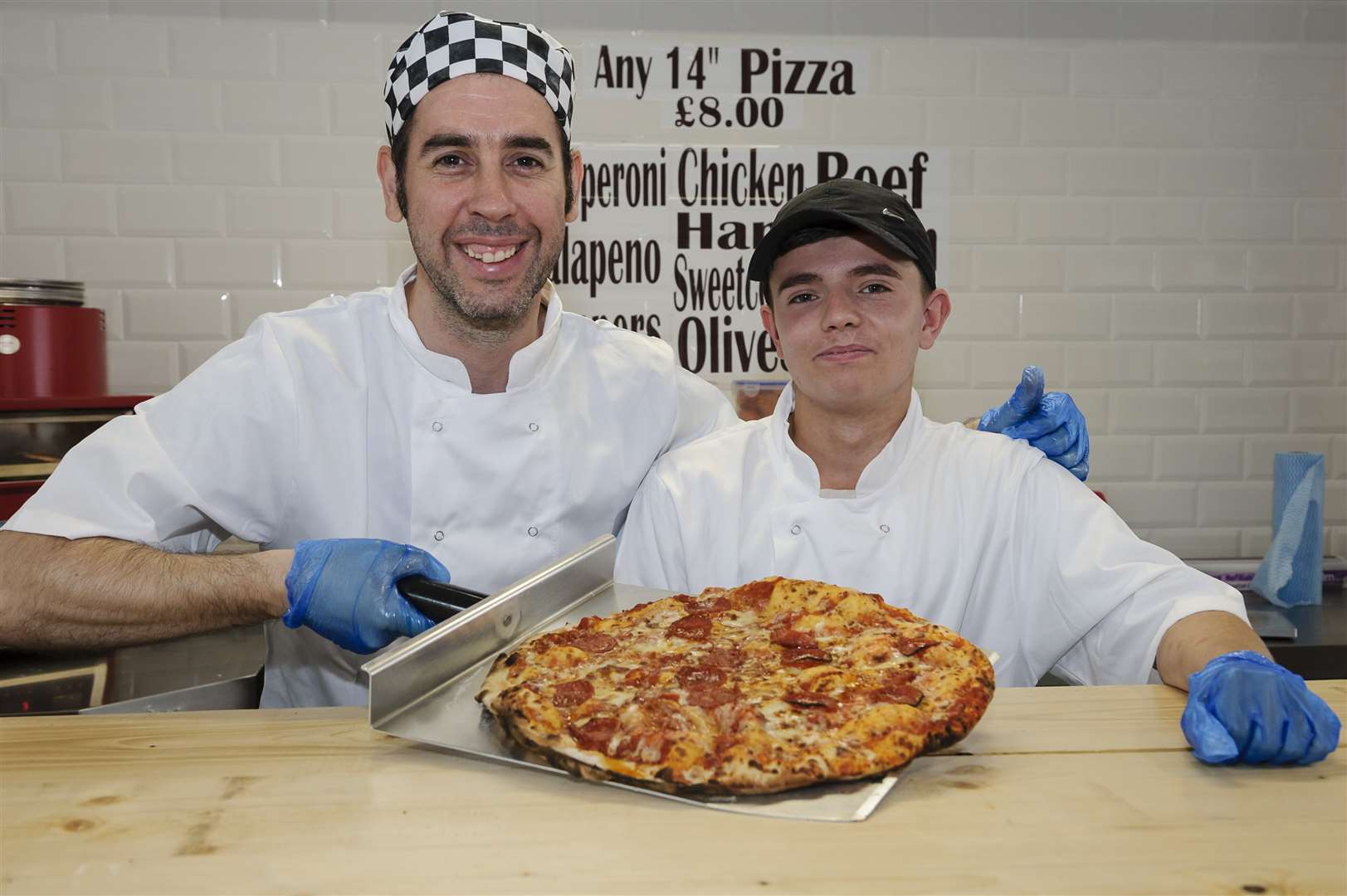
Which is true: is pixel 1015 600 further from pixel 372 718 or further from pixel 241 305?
pixel 241 305

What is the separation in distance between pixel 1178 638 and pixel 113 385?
3.00 metres

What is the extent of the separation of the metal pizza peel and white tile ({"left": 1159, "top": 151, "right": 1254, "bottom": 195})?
109 inches

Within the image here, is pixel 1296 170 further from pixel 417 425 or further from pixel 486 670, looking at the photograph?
pixel 486 670

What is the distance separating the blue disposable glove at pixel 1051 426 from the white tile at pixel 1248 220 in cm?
193

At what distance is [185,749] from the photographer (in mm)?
1195

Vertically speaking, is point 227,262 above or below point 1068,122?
below

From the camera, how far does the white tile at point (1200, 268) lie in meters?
3.63

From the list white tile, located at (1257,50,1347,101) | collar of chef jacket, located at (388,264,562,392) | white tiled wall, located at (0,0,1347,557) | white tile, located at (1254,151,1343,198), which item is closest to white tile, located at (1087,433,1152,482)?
white tiled wall, located at (0,0,1347,557)

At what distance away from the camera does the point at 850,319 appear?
6.36 ft

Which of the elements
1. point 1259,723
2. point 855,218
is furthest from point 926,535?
point 1259,723

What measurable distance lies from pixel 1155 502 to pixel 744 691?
2.81 metres

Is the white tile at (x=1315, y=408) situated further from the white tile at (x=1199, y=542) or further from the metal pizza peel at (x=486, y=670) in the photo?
the metal pizza peel at (x=486, y=670)

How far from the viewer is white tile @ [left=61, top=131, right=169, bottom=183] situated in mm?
3248

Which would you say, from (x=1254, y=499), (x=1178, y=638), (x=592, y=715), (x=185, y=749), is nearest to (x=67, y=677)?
(x=185, y=749)
